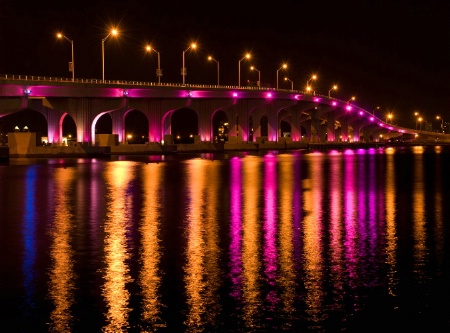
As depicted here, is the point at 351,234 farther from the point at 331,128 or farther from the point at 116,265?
the point at 331,128

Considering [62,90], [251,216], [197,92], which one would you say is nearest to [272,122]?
[197,92]

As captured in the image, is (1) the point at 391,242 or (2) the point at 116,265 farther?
(1) the point at 391,242

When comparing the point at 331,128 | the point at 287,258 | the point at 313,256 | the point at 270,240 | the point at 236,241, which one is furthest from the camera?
the point at 331,128

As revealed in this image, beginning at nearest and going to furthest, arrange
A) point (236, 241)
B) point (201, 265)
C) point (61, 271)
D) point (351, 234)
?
point (61, 271)
point (201, 265)
point (236, 241)
point (351, 234)

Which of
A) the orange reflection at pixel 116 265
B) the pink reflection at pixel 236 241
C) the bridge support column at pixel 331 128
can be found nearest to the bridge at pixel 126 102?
the bridge support column at pixel 331 128

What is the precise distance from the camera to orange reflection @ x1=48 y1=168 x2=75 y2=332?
39.1ft

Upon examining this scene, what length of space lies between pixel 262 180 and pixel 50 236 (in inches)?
981

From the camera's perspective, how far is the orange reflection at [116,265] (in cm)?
1198

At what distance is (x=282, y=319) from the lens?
38.8ft

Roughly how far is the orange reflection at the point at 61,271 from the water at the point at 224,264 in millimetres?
34

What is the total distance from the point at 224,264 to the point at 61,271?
3250 millimetres

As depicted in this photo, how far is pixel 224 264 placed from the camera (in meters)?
16.2

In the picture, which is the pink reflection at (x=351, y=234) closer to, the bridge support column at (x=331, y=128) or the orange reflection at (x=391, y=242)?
the orange reflection at (x=391, y=242)

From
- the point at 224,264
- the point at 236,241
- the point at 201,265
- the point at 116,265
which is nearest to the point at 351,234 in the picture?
the point at 236,241
